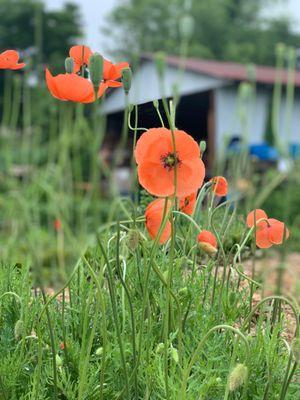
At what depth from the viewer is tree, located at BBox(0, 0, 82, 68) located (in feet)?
90.2

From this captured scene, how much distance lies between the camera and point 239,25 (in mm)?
37969

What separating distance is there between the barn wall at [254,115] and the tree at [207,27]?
20.9m

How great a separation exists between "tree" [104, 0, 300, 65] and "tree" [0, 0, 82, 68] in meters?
6.69

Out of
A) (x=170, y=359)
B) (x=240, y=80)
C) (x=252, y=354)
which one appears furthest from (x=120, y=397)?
(x=240, y=80)

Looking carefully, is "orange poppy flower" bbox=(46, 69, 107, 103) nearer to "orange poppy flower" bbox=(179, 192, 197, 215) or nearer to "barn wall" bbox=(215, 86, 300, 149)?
"orange poppy flower" bbox=(179, 192, 197, 215)

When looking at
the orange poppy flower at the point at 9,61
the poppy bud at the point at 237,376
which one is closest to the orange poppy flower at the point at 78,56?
the orange poppy flower at the point at 9,61

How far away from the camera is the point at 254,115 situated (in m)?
13.3

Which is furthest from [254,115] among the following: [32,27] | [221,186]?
[32,27]

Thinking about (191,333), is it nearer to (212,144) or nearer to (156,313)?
(156,313)

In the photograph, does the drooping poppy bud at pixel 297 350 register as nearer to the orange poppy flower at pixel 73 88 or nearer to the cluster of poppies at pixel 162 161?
the cluster of poppies at pixel 162 161

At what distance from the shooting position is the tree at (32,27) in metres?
27.5

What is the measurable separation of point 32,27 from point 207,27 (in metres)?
10.7

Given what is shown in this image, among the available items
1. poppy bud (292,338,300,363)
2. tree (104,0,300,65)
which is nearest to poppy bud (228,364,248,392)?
poppy bud (292,338,300,363)

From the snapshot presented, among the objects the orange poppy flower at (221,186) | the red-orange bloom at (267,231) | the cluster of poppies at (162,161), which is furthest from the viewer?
A: the orange poppy flower at (221,186)
